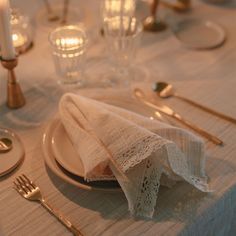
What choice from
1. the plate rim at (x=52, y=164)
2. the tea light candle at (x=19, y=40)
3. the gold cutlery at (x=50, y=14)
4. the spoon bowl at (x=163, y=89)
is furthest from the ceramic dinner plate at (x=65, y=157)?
the gold cutlery at (x=50, y=14)

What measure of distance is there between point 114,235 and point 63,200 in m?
0.10

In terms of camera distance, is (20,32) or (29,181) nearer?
(29,181)

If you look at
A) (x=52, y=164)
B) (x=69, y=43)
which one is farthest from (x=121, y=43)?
(x=52, y=164)

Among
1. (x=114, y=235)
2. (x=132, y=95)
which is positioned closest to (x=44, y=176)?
(x=114, y=235)

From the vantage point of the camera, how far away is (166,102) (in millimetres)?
860

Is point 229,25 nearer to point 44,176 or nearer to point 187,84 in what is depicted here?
point 187,84

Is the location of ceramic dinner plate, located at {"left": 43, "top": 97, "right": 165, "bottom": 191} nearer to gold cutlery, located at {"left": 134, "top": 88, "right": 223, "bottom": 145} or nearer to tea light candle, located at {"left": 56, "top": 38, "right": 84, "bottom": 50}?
gold cutlery, located at {"left": 134, "top": 88, "right": 223, "bottom": 145}

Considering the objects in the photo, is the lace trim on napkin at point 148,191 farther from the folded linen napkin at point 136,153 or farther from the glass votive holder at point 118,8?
the glass votive holder at point 118,8

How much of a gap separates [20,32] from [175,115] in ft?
1.36

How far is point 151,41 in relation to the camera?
1.04 metres

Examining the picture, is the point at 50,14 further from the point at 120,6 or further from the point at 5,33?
the point at 5,33

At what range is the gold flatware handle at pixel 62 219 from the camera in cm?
62

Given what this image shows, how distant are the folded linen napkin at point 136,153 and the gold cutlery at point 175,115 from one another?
0.31 ft

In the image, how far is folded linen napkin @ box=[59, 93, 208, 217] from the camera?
627mm
